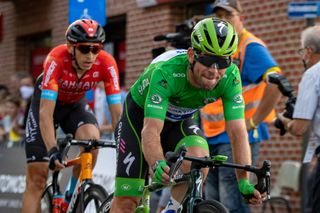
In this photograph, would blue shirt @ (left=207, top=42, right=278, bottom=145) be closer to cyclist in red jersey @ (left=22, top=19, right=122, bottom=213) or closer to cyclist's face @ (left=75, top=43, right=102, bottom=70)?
cyclist in red jersey @ (left=22, top=19, right=122, bottom=213)

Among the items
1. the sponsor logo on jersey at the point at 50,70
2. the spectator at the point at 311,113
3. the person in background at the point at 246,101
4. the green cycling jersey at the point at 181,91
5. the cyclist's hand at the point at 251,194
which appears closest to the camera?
the cyclist's hand at the point at 251,194

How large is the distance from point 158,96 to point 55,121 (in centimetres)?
299

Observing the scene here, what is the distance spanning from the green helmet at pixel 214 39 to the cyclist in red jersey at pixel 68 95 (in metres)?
2.26

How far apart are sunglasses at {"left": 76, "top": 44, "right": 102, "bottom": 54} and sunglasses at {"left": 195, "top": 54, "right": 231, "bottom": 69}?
94.2 inches

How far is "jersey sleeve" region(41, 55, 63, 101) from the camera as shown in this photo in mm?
8311

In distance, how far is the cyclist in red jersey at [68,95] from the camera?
8.35m

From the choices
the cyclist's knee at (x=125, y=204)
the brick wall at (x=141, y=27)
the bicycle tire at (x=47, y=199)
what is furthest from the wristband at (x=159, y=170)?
the brick wall at (x=141, y=27)

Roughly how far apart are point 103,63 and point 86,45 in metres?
0.33

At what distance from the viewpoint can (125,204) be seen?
689cm

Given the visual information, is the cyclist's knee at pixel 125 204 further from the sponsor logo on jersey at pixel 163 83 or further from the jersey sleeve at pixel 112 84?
the jersey sleeve at pixel 112 84

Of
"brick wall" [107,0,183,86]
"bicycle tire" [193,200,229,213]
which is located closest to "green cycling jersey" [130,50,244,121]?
"bicycle tire" [193,200,229,213]

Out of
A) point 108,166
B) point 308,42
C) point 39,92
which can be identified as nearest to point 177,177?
point 308,42

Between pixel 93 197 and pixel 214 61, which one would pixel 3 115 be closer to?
pixel 93 197

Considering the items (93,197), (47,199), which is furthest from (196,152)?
(47,199)
